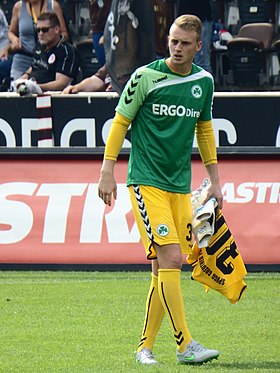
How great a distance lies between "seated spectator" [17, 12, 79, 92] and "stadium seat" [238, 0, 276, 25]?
5084mm

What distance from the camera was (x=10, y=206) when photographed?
11.4 m

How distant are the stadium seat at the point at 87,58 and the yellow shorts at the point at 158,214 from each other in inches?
423

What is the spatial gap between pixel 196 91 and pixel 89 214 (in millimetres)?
4613

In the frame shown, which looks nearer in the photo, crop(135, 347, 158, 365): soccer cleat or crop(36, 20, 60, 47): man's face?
crop(135, 347, 158, 365): soccer cleat

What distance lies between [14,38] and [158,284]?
930 cm

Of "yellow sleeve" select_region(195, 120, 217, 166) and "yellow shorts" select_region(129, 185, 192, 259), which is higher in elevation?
"yellow sleeve" select_region(195, 120, 217, 166)

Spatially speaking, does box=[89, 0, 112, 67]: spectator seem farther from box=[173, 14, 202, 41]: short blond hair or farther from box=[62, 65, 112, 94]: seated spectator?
box=[173, 14, 202, 41]: short blond hair

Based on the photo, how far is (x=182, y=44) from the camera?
261 inches

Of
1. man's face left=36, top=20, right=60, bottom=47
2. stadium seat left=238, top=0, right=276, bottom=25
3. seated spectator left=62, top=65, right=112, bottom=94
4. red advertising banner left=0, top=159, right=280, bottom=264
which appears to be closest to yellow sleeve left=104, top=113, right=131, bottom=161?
red advertising banner left=0, top=159, right=280, bottom=264

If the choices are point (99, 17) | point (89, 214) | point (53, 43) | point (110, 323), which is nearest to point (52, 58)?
point (53, 43)

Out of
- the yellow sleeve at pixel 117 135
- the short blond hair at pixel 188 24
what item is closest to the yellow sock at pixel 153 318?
the yellow sleeve at pixel 117 135

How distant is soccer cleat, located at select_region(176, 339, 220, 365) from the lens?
6695mm

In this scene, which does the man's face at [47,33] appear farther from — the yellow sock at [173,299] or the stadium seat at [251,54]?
the yellow sock at [173,299]

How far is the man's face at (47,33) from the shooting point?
1366 cm
